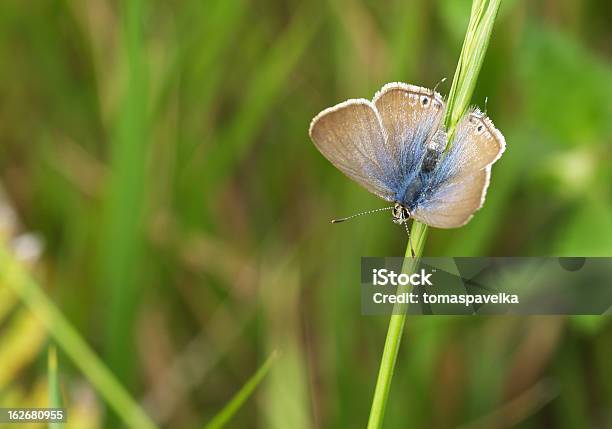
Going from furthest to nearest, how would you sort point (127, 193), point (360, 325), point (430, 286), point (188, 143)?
point (188, 143), point (360, 325), point (127, 193), point (430, 286)

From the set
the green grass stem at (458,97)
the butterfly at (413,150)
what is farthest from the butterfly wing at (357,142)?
the green grass stem at (458,97)

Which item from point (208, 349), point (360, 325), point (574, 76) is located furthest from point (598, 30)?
point (208, 349)

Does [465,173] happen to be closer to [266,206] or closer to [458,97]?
[458,97]

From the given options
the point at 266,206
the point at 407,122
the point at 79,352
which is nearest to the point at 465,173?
the point at 407,122

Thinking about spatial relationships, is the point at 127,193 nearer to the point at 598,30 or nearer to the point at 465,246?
the point at 465,246

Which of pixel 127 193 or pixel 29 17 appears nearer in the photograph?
pixel 127 193

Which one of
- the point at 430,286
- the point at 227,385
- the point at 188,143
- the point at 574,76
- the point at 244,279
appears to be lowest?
the point at 430,286

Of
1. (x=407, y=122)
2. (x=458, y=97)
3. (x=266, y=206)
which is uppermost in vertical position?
(x=266, y=206)
